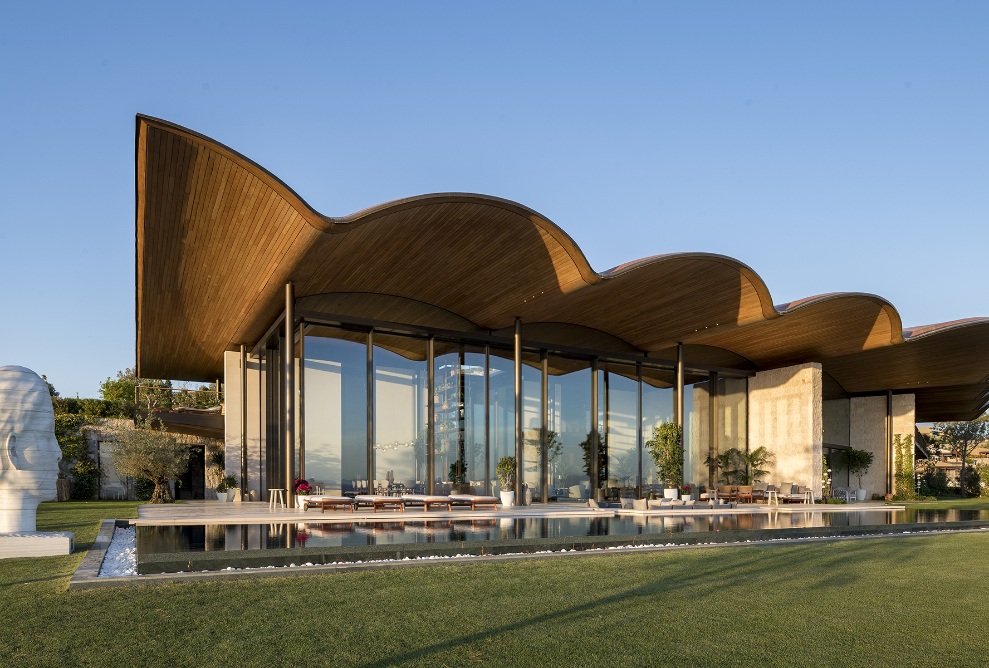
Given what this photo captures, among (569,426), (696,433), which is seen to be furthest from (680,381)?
(569,426)

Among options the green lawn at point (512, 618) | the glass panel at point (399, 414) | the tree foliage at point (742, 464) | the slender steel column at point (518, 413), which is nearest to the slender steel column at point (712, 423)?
the tree foliage at point (742, 464)

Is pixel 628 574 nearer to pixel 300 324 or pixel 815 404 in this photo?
pixel 300 324

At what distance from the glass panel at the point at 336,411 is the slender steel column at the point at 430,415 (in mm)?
1752

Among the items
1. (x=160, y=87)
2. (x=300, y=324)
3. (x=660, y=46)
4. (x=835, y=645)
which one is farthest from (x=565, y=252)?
(x=835, y=645)

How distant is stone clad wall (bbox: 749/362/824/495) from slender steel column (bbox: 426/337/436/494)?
42.8ft

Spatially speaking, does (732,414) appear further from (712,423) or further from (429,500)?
(429,500)

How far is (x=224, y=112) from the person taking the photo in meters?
12.4

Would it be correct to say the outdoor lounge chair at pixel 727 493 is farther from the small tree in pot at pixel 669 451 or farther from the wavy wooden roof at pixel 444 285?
the wavy wooden roof at pixel 444 285

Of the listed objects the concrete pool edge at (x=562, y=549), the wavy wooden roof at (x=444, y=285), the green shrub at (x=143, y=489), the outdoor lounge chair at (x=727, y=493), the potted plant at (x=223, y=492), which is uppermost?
the wavy wooden roof at (x=444, y=285)

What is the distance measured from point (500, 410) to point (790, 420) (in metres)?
11.1

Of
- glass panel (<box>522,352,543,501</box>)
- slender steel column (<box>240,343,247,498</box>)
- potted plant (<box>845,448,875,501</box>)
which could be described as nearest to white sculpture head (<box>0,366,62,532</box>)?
slender steel column (<box>240,343,247,498</box>)

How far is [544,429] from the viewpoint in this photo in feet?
76.3

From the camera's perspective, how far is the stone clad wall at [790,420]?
26641 millimetres

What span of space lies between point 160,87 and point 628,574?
8.47 m
